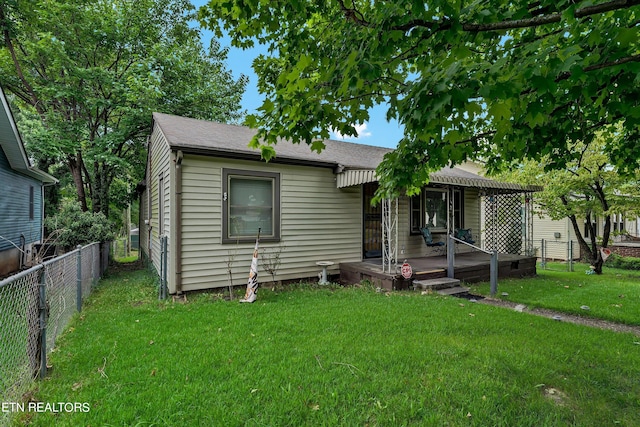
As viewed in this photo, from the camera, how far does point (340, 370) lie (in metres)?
3.05

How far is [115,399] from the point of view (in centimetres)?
259

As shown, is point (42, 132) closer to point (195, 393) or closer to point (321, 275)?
point (321, 275)

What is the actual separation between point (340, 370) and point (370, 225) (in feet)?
19.8

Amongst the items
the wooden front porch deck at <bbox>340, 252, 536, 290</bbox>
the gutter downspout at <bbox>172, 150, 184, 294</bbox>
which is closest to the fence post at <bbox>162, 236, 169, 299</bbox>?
the gutter downspout at <bbox>172, 150, 184, 294</bbox>

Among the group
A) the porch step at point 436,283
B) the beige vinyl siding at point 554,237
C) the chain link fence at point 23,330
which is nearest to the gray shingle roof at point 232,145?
the porch step at point 436,283

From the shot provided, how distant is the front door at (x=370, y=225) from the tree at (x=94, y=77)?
8.48 meters

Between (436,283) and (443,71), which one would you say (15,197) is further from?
(443,71)

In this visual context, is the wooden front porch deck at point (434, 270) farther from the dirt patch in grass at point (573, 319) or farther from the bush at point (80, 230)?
the bush at point (80, 230)

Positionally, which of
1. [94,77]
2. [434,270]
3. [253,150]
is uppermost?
[94,77]

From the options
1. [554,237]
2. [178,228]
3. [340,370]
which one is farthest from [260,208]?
[554,237]

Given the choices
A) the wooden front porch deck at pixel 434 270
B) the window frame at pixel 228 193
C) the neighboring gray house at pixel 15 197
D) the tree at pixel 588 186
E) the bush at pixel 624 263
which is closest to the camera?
the window frame at pixel 228 193

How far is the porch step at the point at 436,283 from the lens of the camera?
6586 millimetres

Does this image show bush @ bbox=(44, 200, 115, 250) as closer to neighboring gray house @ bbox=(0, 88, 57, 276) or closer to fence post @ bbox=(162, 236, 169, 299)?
neighboring gray house @ bbox=(0, 88, 57, 276)

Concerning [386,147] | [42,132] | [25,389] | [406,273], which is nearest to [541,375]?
[406,273]
